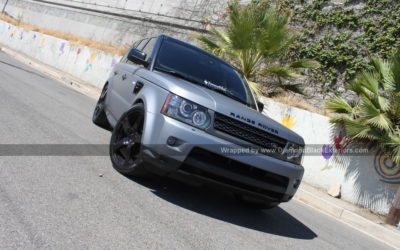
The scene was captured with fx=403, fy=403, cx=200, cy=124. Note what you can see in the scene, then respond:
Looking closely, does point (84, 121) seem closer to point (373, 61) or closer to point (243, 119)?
point (243, 119)

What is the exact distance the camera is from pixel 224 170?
3.92 meters

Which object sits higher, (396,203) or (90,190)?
(396,203)

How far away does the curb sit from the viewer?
6.51 metres

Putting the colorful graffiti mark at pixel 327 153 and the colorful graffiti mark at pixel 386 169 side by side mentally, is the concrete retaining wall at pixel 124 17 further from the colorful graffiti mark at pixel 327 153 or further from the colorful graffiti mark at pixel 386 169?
the colorful graffiti mark at pixel 386 169

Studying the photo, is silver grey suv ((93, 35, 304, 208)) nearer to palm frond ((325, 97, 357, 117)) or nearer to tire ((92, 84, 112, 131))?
tire ((92, 84, 112, 131))

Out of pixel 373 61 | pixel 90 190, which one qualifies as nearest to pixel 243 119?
pixel 90 190

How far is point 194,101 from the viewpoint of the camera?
4027mm

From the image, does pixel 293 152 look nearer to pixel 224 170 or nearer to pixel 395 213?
pixel 224 170

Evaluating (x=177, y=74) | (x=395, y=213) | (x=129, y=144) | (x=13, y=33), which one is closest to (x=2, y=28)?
(x=13, y=33)

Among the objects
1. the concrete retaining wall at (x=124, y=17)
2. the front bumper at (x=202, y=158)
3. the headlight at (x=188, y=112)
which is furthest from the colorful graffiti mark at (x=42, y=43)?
the headlight at (x=188, y=112)

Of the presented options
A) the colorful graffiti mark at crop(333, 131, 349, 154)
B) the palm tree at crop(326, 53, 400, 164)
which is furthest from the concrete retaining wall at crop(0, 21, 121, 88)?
the palm tree at crop(326, 53, 400, 164)

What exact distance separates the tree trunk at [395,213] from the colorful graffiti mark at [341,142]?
→ 5.49ft

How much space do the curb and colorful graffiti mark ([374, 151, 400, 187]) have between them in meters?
1.16

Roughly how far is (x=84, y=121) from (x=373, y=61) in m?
6.23
